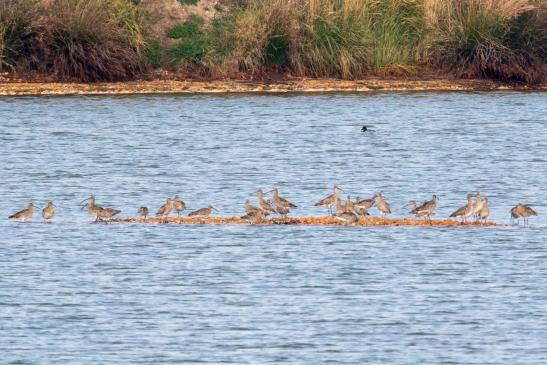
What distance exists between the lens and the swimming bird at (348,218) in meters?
23.0

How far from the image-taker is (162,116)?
125 feet

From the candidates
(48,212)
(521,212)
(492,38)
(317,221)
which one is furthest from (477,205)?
(492,38)

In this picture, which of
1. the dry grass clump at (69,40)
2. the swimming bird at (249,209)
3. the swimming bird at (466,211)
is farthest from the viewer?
the dry grass clump at (69,40)

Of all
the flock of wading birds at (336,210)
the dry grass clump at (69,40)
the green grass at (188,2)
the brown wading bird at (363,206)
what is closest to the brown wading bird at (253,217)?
the flock of wading birds at (336,210)

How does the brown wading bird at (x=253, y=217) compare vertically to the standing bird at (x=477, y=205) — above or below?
below

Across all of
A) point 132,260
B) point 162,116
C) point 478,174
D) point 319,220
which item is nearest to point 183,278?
point 132,260

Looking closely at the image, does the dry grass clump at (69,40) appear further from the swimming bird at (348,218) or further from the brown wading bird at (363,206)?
the swimming bird at (348,218)

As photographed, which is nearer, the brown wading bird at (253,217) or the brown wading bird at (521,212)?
the brown wading bird at (521,212)

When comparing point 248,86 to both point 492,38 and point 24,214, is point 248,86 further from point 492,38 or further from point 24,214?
point 24,214

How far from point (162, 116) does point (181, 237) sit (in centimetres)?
1565

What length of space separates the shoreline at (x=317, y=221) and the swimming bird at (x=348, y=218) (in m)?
0.12

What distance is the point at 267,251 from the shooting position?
21.8 m

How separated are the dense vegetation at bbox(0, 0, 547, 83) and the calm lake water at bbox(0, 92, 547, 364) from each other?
189cm

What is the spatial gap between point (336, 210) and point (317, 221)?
56 cm
